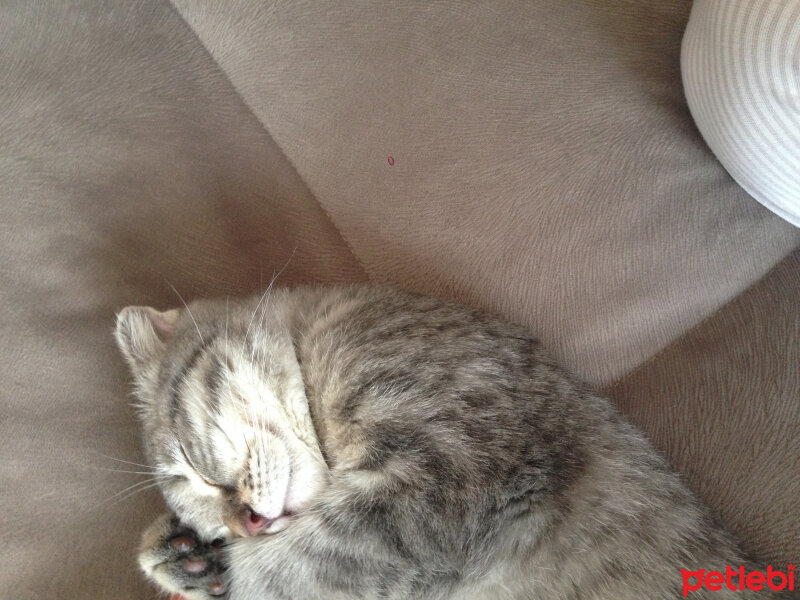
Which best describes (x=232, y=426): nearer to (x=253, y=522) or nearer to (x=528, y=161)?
(x=253, y=522)

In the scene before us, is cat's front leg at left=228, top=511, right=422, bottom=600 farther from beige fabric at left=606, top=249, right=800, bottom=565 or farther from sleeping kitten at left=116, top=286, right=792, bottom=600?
beige fabric at left=606, top=249, right=800, bottom=565

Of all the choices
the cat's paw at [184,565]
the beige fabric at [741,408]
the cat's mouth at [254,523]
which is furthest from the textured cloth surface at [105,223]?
the beige fabric at [741,408]

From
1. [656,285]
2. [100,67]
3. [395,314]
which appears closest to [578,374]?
[656,285]

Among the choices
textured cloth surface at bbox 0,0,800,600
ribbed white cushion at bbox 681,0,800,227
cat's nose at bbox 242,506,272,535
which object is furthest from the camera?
textured cloth surface at bbox 0,0,800,600

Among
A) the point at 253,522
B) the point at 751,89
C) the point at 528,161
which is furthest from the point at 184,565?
the point at 751,89

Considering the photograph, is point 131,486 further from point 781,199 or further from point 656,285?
point 781,199

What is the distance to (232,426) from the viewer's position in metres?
0.98

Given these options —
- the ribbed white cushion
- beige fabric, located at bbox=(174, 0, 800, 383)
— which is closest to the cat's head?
beige fabric, located at bbox=(174, 0, 800, 383)

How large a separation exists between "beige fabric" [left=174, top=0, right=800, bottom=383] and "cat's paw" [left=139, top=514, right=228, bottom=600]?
677mm

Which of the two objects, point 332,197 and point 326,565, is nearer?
point 326,565

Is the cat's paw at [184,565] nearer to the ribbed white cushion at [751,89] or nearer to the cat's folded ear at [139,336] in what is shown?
the cat's folded ear at [139,336]

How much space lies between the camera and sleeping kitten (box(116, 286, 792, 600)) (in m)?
0.88

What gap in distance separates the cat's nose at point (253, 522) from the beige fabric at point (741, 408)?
0.70 meters

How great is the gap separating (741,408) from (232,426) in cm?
90
